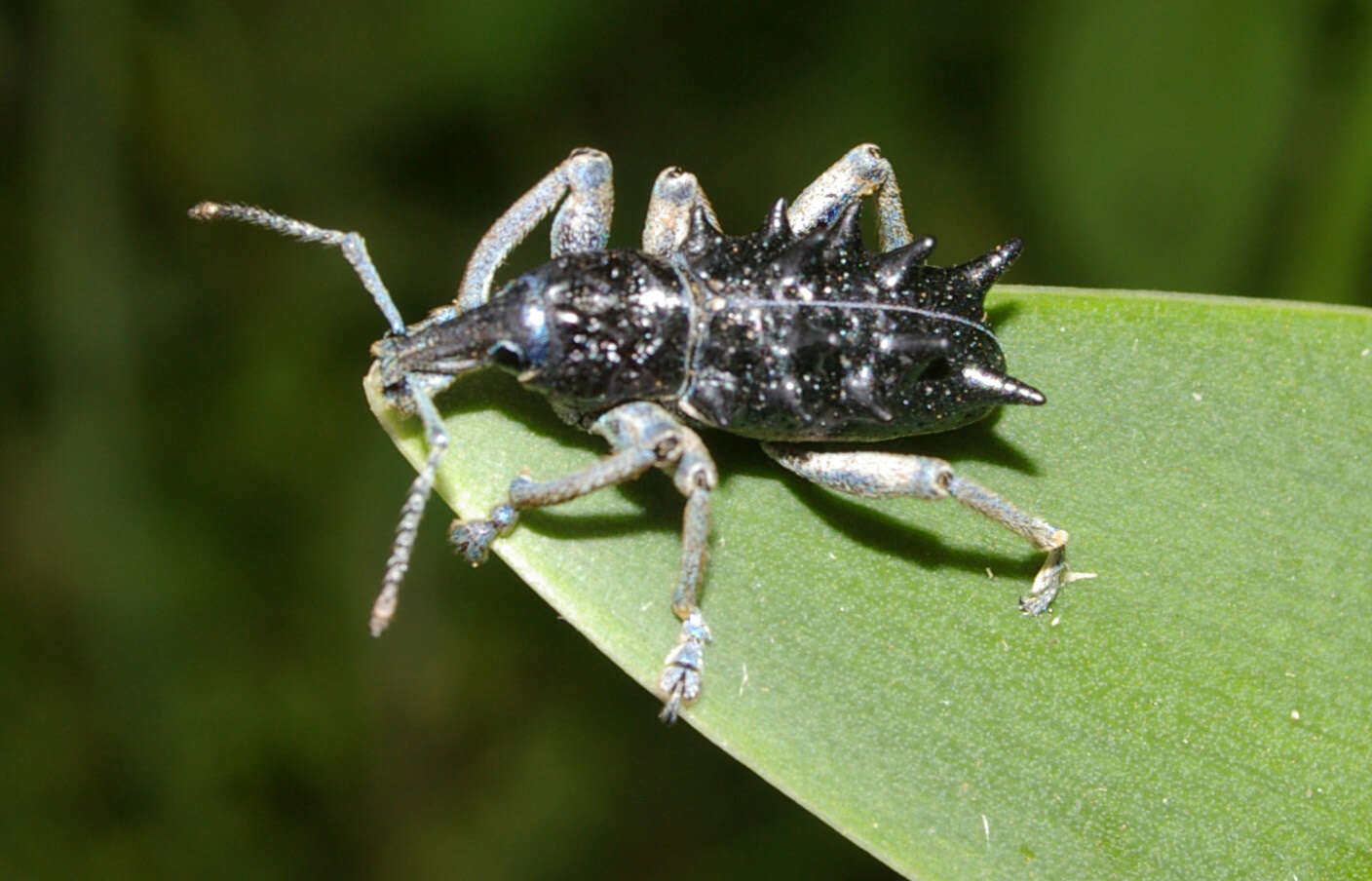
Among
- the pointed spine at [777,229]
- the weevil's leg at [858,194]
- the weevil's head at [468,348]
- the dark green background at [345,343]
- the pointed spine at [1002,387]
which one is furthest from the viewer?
the dark green background at [345,343]

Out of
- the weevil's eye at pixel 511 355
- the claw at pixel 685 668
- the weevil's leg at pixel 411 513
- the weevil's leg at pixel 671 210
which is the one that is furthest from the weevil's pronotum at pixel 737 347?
the claw at pixel 685 668

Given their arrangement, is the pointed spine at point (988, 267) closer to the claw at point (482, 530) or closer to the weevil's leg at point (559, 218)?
the weevil's leg at point (559, 218)

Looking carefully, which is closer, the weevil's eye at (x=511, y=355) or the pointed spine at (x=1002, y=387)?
the pointed spine at (x=1002, y=387)

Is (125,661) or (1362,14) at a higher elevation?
(1362,14)

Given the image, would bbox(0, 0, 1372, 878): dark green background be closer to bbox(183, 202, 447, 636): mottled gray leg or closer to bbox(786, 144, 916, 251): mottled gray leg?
bbox(786, 144, 916, 251): mottled gray leg

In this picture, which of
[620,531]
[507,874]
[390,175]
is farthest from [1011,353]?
[390,175]

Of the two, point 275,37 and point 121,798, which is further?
point 275,37

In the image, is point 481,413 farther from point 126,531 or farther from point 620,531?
point 126,531
